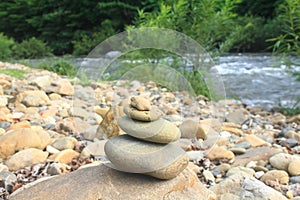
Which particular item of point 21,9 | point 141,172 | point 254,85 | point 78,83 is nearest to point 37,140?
point 78,83

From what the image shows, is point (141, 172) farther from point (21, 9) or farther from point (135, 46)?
point (21, 9)

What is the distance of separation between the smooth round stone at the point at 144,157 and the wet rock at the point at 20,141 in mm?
1388

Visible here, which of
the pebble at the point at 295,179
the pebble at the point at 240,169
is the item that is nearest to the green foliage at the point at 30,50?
the pebble at the point at 240,169

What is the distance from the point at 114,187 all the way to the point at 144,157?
234mm

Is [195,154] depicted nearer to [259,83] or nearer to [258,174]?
[258,174]

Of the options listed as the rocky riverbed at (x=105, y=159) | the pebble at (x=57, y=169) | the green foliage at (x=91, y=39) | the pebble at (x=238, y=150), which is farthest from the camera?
the green foliage at (x=91, y=39)

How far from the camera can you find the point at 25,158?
2.96 m

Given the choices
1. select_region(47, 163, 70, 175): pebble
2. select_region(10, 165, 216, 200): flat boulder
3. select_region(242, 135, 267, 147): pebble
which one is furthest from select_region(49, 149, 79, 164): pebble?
select_region(242, 135, 267, 147): pebble

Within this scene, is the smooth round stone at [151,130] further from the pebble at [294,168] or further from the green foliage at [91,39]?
the green foliage at [91,39]

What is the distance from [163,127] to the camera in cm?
189

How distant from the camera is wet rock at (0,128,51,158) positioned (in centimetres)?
308

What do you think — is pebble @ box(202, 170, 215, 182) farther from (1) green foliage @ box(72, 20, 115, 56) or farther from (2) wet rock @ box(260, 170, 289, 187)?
(1) green foliage @ box(72, 20, 115, 56)

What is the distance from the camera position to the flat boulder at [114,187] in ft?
6.37

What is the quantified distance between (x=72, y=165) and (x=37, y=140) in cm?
41
